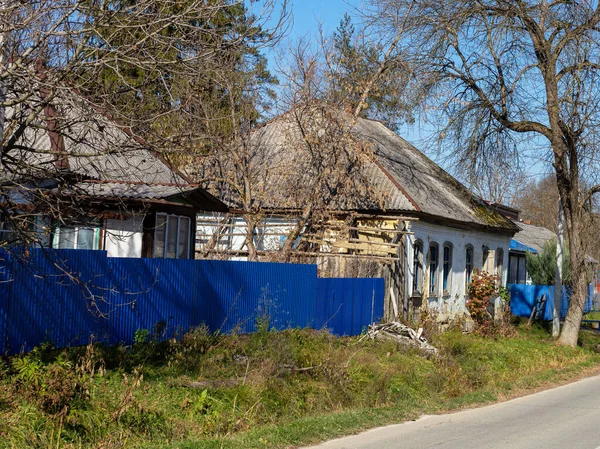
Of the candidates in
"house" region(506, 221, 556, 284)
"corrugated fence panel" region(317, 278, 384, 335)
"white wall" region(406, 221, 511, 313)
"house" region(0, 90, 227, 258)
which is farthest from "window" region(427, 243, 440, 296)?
"house" region(506, 221, 556, 284)

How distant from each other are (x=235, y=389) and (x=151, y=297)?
2.71 meters

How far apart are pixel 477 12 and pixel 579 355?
9961mm

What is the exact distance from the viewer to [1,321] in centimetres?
1029

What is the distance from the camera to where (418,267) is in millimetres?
23766

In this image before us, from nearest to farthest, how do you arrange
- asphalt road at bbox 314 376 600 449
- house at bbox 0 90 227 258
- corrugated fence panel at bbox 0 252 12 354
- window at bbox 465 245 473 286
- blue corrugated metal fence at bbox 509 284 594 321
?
asphalt road at bbox 314 376 600 449 < corrugated fence panel at bbox 0 252 12 354 < house at bbox 0 90 227 258 < window at bbox 465 245 473 286 < blue corrugated metal fence at bbox 509 284 594 321

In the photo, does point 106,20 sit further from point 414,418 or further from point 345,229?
point 345,229

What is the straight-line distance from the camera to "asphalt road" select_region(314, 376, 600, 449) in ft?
32.0

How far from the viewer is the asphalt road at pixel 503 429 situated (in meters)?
9.77

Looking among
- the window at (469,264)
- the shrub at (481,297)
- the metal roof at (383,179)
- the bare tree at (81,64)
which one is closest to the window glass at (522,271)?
the metal roof at (383,179)

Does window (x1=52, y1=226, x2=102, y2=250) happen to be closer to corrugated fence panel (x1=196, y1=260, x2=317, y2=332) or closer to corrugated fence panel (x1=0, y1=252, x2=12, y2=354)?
corrugated fence panel (x1=196, y1=260, x2=317, y2=332)

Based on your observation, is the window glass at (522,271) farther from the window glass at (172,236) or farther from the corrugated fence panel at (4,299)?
the corrugated fence panel at (4,299)

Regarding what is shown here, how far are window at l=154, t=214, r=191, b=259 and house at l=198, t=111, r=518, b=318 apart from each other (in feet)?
11.0

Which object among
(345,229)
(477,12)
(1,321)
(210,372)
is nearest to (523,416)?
(210,372)

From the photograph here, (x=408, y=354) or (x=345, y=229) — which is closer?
(x=408, y=354)
